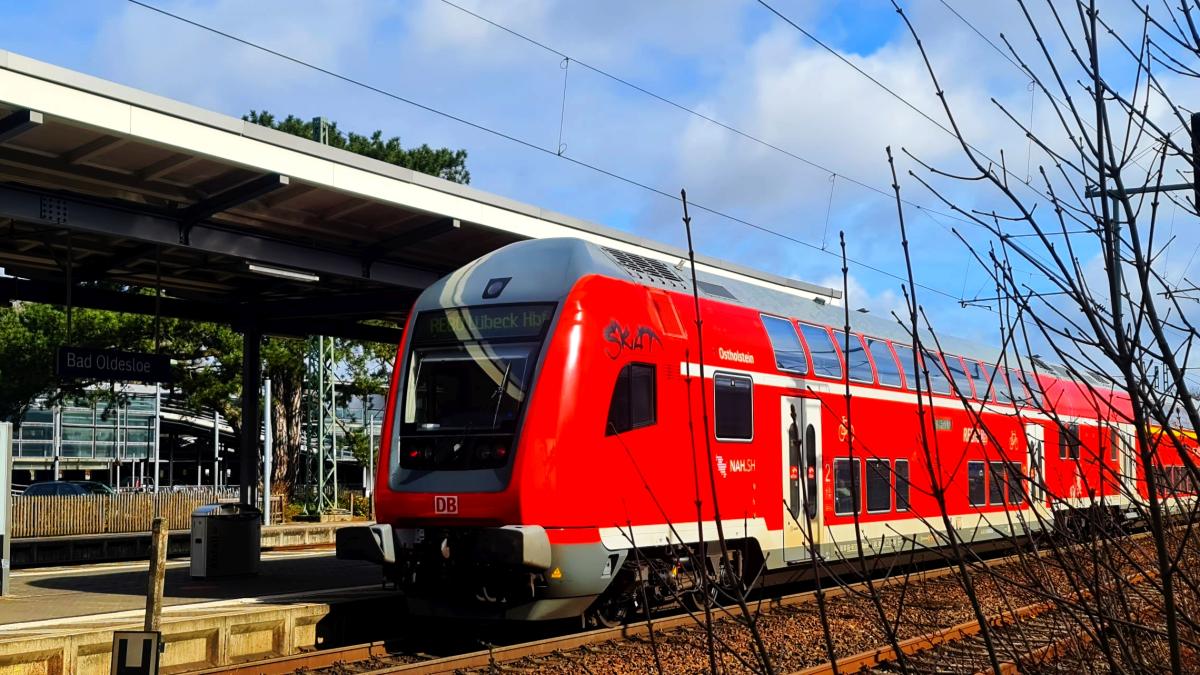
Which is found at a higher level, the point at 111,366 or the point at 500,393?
the point at 111,366

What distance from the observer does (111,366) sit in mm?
14055

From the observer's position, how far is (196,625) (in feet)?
33.6

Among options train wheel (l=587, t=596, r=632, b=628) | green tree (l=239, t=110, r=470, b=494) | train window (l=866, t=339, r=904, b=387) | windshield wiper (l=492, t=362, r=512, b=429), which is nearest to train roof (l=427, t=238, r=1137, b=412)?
windshield wiper (l=492, t=362, r=512, b=429)

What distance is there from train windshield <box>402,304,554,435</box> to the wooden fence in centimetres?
1170

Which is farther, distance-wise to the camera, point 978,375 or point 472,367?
point 978,375

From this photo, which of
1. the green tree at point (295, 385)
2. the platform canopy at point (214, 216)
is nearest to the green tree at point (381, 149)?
the green tree at point (295, 385)

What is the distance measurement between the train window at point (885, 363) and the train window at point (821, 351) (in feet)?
1.74

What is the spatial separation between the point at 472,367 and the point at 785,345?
4.18m

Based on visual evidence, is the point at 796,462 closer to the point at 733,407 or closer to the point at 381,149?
the point at 733,407

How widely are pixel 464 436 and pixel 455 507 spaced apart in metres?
0.65

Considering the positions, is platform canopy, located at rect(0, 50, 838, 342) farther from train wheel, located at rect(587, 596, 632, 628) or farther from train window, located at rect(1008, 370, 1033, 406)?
train wheel, located at rect(587, 596, 632, 628)

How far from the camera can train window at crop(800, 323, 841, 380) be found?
14438mm

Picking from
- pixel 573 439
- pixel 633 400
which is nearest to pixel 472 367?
pixel 573 439

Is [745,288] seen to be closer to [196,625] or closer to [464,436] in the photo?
[464,436]
